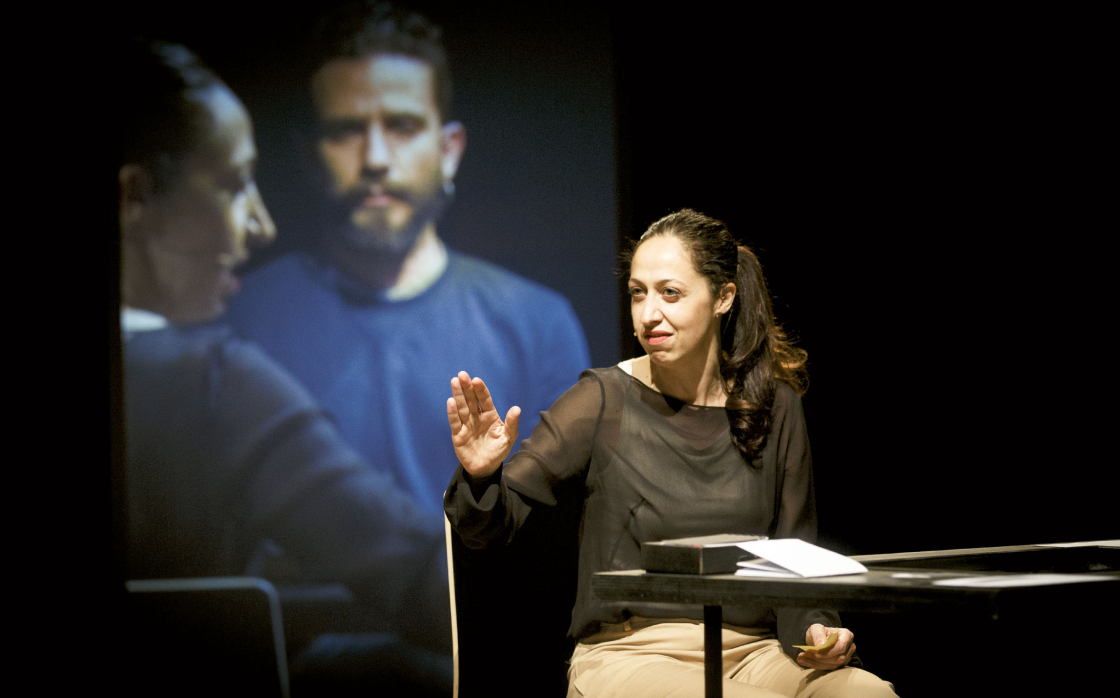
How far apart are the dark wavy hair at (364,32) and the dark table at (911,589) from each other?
253 centimetres

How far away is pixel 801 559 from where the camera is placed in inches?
51.9

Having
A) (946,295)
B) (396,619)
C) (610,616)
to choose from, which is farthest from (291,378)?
(946,295)

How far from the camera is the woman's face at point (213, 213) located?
3.35m

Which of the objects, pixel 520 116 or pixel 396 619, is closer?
pixel 396 619

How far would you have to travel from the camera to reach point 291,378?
10.9 ft

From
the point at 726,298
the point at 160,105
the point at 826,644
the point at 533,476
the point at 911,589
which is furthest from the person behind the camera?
the point at 160,105

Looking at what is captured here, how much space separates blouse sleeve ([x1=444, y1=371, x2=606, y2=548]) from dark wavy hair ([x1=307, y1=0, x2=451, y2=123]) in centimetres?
189

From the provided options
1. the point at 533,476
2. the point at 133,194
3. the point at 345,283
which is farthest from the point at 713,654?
the point at 133,194

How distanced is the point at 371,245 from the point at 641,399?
1.72m

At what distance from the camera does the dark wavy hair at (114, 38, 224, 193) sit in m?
3.33

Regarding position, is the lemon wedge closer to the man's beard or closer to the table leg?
the table leg

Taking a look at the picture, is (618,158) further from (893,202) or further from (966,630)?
(966,630)

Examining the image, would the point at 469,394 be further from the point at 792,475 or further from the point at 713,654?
the point at 792,475

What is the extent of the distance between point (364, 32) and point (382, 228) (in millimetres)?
678
